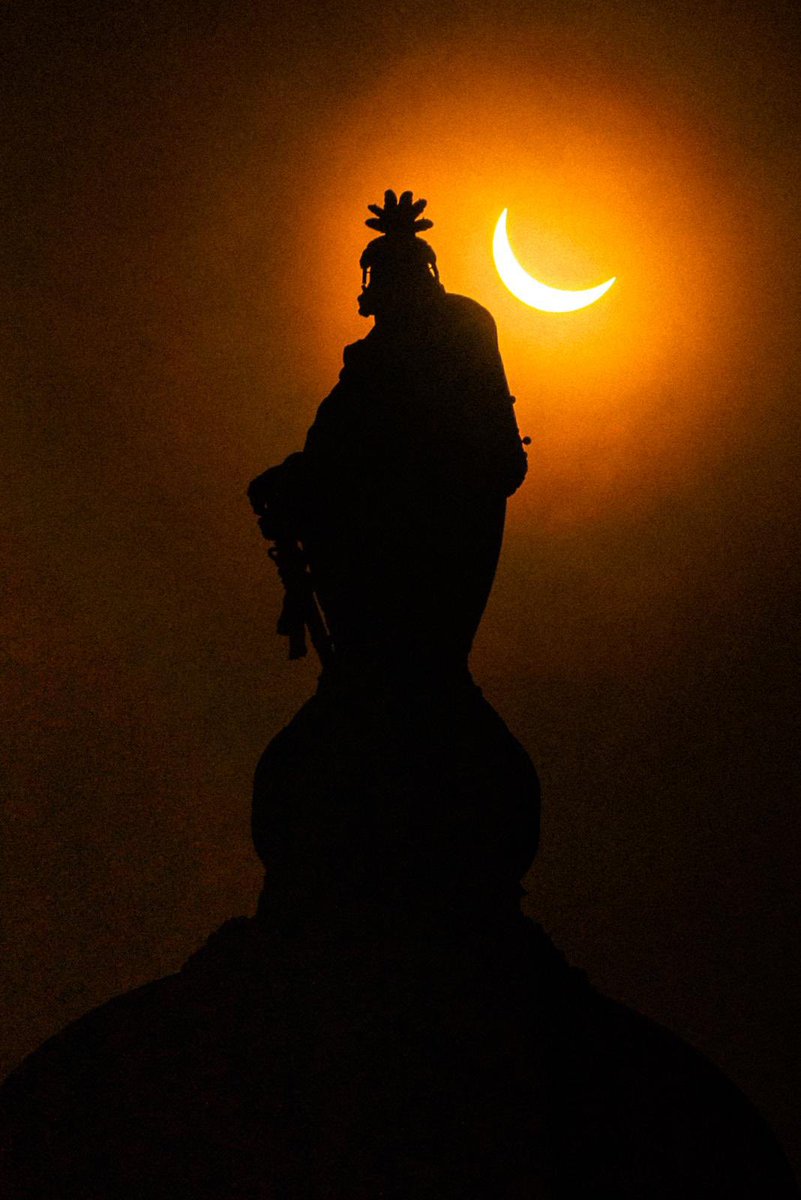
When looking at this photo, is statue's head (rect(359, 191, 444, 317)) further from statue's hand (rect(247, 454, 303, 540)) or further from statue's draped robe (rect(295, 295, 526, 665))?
statue's hand (rect(247, 454, 303, 540))

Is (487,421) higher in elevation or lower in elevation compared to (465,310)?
lower

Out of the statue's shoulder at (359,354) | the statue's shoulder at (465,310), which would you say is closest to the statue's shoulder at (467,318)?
the statue's shoulder at (465,310)

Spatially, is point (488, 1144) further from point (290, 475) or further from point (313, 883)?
point (290, 475)

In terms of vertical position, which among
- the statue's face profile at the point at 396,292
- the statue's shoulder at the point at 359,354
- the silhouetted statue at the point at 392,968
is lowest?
the silhouetted statue at the point at 392,968

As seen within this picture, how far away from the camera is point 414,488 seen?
429 cm

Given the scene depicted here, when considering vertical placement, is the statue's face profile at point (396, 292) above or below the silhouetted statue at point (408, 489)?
above

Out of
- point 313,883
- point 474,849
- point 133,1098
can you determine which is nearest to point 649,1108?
point 474,849

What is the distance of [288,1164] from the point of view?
340cm

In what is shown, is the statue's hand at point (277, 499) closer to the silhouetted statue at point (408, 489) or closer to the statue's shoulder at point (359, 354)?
the silhouetted statue at point (408, 489)

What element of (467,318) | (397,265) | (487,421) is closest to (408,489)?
(487,421)

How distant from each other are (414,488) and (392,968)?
4.63 feet

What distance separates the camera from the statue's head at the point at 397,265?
14.6ft

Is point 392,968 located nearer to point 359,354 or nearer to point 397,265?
point 359,354

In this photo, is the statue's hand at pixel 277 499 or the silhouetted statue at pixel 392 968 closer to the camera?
the silhouetted statue at pixel 392 968
